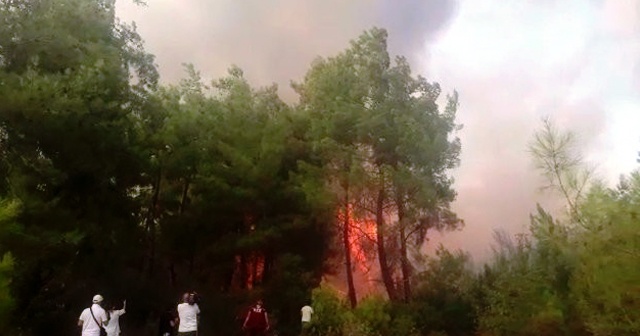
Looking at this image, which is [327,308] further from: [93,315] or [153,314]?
[93,315]

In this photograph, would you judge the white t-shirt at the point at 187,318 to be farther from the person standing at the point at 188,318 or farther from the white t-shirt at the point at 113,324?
the white t-shirt at the point at 113,324

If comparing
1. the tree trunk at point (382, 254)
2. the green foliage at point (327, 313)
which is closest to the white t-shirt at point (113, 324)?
the green foliage at point (327, 313)

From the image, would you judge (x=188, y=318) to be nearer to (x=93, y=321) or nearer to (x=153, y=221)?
(x=93, y=321)

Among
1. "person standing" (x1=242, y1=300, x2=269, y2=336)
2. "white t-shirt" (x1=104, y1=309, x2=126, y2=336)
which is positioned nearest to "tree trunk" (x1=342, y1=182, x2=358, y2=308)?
"person standing" (x1=242, y1=300, x2=269, y2=336)

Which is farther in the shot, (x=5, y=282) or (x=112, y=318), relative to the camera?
(x=5, y=282)

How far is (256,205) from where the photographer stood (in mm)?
36969

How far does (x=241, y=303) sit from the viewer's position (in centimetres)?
3431

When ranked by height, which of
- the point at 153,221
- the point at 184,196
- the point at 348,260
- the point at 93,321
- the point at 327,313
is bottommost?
the point at 93,321

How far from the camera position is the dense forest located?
23.9m

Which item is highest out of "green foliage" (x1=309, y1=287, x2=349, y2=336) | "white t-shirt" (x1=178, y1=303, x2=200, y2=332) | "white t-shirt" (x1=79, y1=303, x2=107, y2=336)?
"green foliage" (x1=309, y1=287, x2=349, y2=336)

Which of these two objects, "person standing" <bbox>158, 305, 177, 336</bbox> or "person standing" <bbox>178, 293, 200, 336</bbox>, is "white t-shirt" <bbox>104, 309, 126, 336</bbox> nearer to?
"person standing" <bbox>178, 293, 200, 336</bbox>

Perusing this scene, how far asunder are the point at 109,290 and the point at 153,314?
8.70 feet

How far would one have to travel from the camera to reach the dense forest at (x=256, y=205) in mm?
23859

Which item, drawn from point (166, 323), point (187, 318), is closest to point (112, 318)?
point (187, 318)
